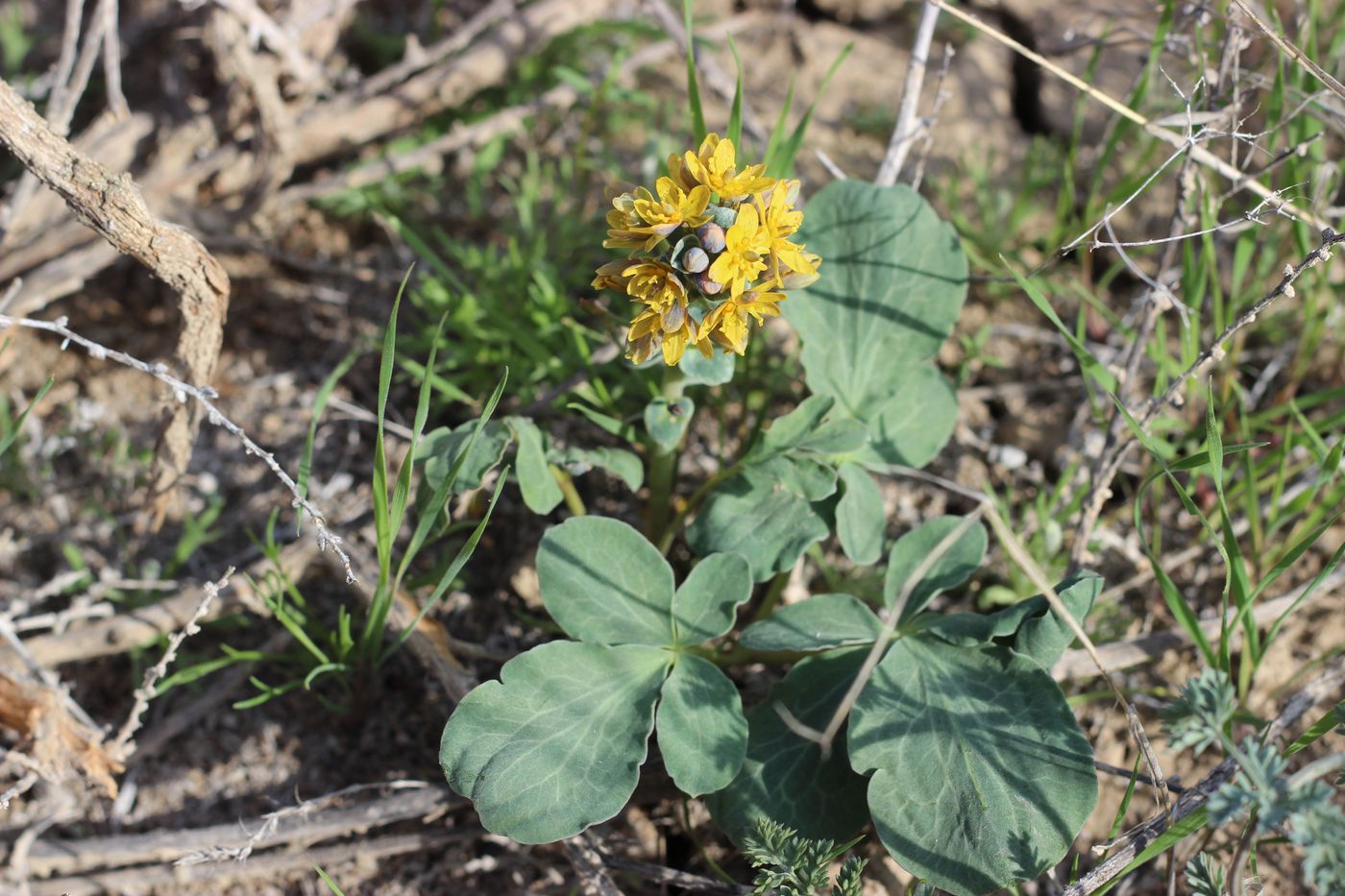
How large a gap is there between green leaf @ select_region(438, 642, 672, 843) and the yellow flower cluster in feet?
2.42

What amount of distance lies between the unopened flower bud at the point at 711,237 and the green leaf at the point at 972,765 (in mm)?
993

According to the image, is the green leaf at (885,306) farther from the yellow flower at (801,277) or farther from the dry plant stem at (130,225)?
the dry plant stem at (130,225)

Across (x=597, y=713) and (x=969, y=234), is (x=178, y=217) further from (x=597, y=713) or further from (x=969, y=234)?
(x=969, y=234)

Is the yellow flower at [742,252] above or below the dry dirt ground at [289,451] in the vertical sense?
above

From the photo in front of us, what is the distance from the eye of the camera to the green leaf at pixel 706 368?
258 centimetres

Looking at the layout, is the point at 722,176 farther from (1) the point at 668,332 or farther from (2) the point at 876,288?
(2) the point at 876,288

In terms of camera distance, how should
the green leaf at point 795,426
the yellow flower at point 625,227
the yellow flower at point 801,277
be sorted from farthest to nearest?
the green leaf at point 795,426, the yellow flower at point 801,277, the yellow flower at point 625,227

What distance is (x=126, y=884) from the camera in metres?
2.66

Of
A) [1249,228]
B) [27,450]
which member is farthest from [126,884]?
[1249,228]

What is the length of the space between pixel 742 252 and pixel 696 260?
100mm

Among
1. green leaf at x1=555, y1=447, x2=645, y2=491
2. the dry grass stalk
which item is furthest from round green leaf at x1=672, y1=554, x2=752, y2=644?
the dry grass stalk

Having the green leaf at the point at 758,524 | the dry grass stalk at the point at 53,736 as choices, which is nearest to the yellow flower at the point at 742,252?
the green leaf at the point at 758,524

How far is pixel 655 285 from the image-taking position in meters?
2.34

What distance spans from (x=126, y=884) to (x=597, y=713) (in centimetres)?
125
